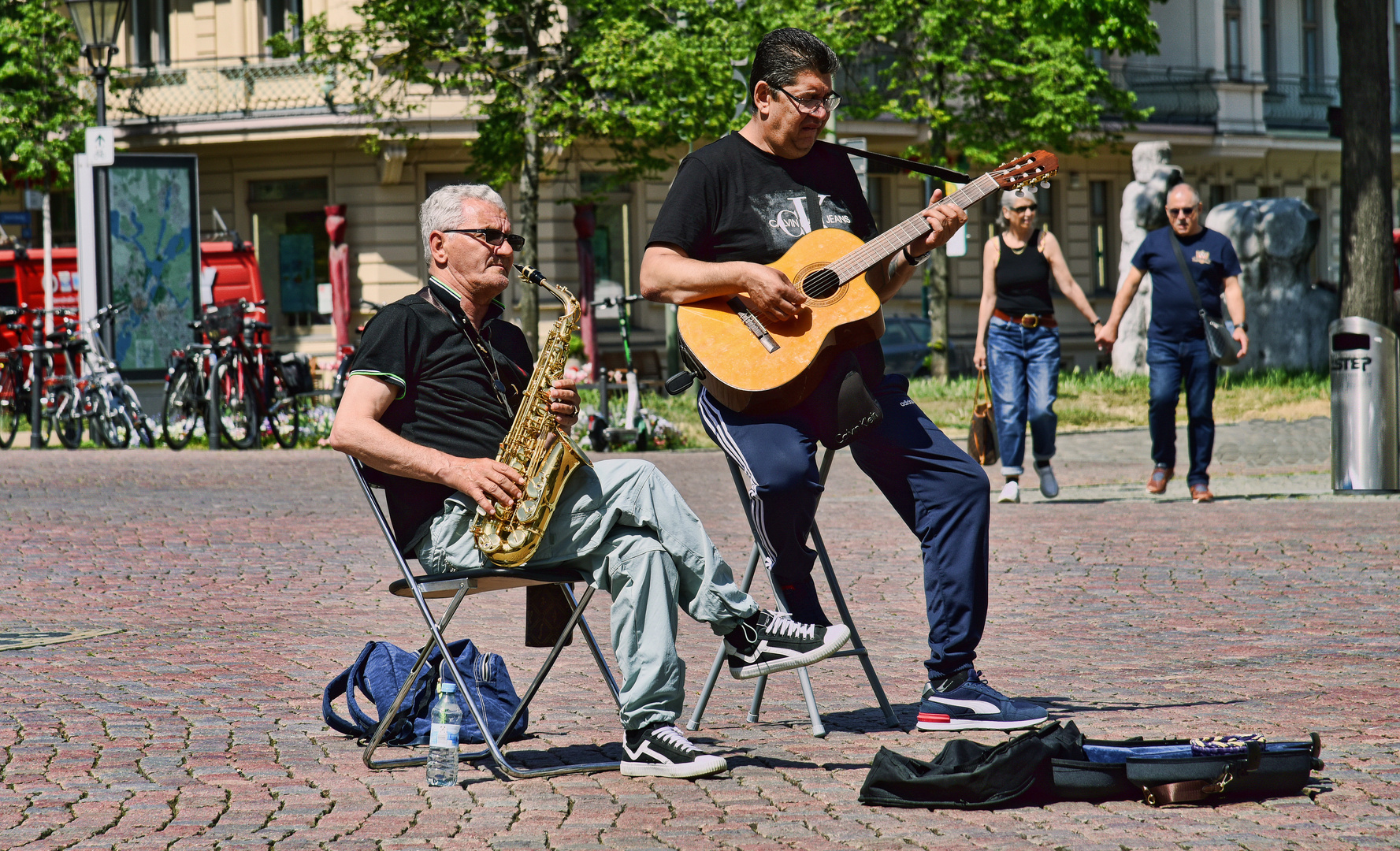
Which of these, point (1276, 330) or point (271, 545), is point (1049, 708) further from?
point (1276, 330)

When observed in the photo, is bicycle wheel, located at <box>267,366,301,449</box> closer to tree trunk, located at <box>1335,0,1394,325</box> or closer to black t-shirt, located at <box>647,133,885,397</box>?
tree trunk, located at <box>1335,0,1394,325</box>

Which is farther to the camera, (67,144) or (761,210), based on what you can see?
(67,144)

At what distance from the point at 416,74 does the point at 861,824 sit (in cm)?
2192

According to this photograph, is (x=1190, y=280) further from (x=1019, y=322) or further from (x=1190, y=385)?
(x=1019, y=322)

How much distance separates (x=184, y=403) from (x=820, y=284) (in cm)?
1443

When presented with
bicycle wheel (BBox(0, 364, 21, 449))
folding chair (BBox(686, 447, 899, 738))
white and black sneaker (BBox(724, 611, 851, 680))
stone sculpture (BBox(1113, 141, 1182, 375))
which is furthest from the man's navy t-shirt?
stone sculpture (BBox(1113, 141, 1182, 375))

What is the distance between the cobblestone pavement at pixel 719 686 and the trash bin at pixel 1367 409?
692 mm

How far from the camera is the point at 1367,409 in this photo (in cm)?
1209

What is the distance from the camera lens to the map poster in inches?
821

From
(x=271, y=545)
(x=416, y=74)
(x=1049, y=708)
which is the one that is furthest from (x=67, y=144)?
(x=1049, y=708)

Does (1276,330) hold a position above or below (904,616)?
above

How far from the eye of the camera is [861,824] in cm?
400

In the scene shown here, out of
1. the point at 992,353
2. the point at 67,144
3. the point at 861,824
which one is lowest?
the point at 861,824

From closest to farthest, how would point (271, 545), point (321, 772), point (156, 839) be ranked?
point (156, 839) → point (321, 772) → point (271, 545)
